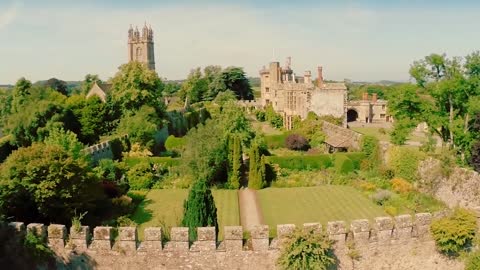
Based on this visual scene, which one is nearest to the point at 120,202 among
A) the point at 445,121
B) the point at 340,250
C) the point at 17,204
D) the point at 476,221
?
the point at 17,204

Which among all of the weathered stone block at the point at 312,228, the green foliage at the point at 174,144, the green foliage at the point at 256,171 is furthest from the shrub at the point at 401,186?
the green foliage at the point at 174,144

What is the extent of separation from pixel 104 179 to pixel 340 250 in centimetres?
1653

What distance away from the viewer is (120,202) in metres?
22.0

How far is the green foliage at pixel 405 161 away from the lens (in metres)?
25.6

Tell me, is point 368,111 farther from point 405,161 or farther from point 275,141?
point 405,161

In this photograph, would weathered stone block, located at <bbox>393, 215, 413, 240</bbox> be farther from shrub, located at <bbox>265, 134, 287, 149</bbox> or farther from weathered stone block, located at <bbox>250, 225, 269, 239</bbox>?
shrub, located at <bbox>265, 134, 287, 149</bbox>

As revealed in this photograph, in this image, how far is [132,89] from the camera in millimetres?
37031

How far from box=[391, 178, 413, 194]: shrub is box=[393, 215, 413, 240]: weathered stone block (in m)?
13.5

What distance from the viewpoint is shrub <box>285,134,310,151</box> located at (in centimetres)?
3816

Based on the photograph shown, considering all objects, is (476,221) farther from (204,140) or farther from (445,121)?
(204,140)

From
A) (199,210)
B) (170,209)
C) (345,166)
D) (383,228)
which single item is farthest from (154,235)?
(345,166)

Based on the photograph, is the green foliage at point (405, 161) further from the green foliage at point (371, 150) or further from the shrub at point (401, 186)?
the green foliage at point (371, 150)

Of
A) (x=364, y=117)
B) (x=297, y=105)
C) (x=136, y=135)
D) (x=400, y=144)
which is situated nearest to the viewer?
(x=400, y=144)

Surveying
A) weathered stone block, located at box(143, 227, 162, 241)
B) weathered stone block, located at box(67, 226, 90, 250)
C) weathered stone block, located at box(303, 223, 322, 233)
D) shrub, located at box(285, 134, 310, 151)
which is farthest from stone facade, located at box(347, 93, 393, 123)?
weathered stone block, located at box(67, 226, 90, 250)
